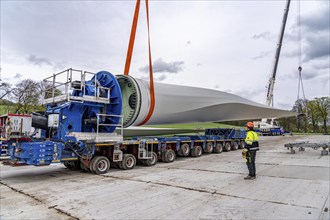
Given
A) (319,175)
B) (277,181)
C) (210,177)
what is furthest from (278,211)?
(319,175)

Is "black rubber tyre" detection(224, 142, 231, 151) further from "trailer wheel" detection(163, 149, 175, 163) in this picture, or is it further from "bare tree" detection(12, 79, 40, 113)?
"bare tree" detection(12, 79, 40, 113)

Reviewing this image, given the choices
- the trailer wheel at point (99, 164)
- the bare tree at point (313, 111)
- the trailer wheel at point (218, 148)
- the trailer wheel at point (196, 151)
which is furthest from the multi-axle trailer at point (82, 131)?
the bare tree at point (313, 111)

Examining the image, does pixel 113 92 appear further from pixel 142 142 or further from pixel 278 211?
pixel 278 211

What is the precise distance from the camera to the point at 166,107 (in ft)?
37.7

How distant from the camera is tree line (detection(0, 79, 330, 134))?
25984mm

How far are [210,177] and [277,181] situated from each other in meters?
1.93

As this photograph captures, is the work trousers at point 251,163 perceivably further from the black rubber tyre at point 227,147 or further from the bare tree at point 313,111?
the bare tree at point 313,111

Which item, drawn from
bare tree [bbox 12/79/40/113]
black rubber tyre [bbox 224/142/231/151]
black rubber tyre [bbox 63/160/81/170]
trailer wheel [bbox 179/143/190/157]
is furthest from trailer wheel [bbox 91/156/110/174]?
bare tree [bbox 12/79/40/113]

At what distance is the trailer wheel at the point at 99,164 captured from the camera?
28.7 feet

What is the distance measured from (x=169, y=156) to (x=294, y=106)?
5677 centimetres

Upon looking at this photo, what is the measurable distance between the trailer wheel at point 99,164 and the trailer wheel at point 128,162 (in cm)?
75

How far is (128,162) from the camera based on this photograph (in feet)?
32.5

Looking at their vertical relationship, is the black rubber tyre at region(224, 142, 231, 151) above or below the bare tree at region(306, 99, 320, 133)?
below

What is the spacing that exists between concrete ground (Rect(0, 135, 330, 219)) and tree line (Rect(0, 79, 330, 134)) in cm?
1985
